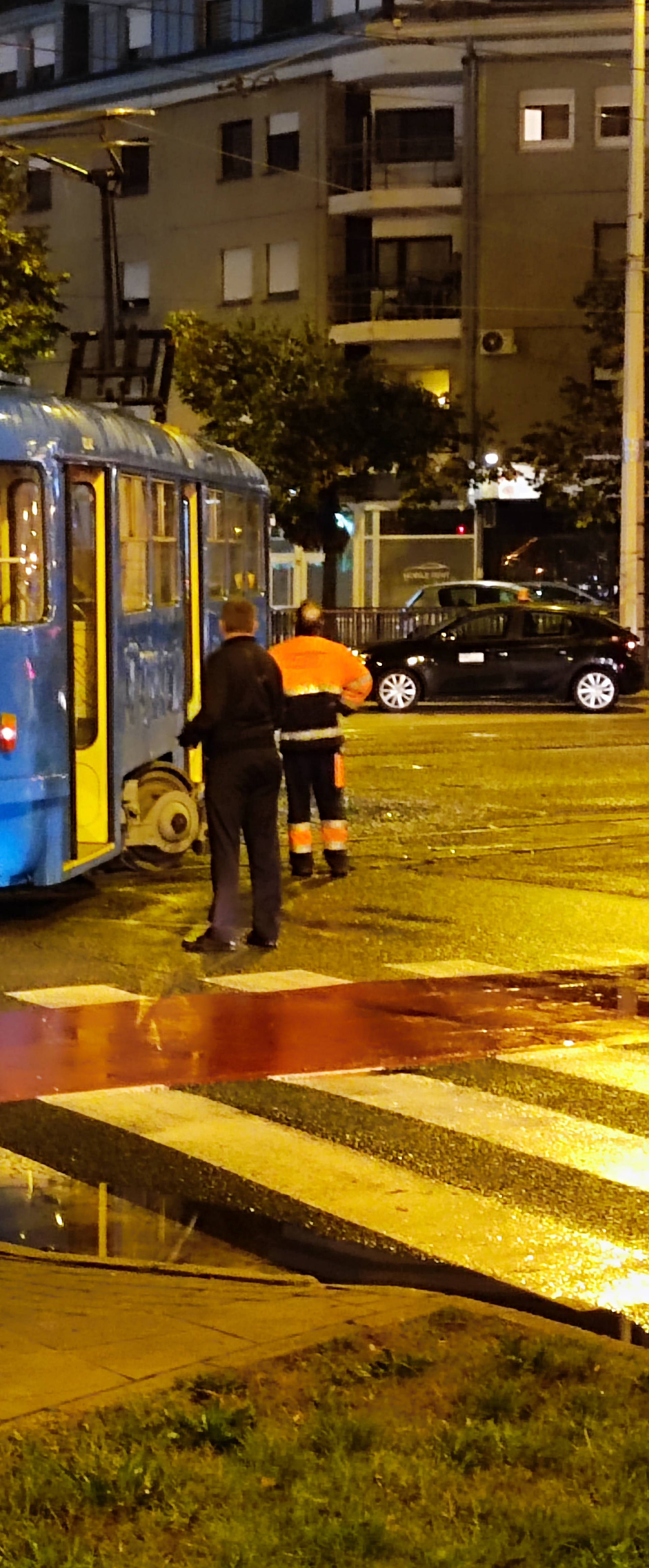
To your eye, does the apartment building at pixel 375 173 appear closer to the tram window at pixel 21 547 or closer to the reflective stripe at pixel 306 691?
the reflective stripe at pixel 306 691

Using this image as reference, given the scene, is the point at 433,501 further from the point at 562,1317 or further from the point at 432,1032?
the point at 562,1317

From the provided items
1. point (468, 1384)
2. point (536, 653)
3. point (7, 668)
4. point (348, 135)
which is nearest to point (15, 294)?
point (536, 653)

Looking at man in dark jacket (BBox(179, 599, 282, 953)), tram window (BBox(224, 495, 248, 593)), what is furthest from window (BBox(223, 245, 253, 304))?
man in dark jacket (BBox(179, 599, 282, 953))

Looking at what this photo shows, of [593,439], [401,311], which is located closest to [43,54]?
[401,311]

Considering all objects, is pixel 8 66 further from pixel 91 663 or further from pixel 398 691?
pixel 91 663

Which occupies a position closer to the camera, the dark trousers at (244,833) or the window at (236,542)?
the dark trousers at (244,833)

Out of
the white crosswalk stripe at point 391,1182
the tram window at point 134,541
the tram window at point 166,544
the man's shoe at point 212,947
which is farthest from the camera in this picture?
the tram window at point 166,544

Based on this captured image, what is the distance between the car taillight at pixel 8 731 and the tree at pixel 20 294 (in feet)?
72.8

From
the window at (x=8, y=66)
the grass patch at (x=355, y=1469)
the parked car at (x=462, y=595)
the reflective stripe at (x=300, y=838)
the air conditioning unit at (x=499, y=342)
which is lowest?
the grass patch at (x=355, y=1469)

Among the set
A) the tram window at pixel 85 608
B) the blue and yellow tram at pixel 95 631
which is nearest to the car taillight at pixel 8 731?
the blue and yellow tram at pixel 95 631

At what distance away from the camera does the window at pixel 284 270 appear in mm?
49125

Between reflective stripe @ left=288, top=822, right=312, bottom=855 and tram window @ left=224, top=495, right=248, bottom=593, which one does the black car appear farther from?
reflective stripe @ left=288, top=822, right=312, bottom=855

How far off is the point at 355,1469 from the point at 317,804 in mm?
9976

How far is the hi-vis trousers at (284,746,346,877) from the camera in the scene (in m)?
13.9
